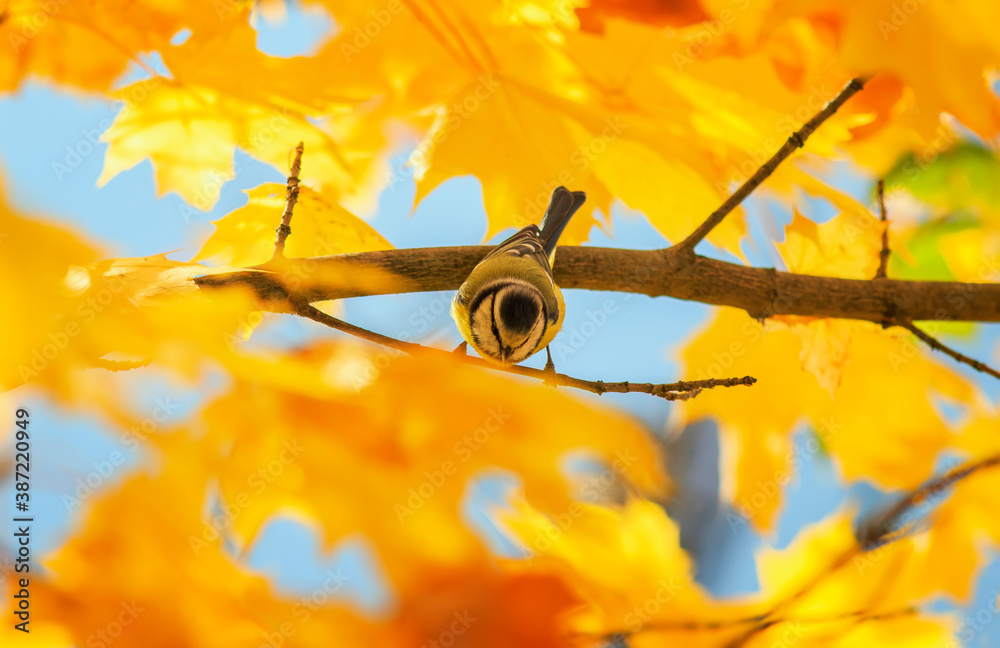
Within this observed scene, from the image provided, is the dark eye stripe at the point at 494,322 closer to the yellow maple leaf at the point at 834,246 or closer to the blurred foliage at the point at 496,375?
the blurred foliage at the point at 496,375

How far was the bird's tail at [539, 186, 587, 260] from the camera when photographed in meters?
1.26

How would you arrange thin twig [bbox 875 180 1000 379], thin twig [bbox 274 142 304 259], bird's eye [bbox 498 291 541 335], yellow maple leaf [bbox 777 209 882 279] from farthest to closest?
bird's eye [bbox 498 291 541 335], yellow maple leaf [bbox 777 209 882 279], thin twig [bbox 875 180 1000 379], thin twig [bbox 274 142 304 259]

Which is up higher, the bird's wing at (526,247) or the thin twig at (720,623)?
the bird's wing at (526,247)

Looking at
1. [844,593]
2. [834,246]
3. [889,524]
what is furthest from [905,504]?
[834,246]

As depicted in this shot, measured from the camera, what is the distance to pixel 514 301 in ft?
4.60

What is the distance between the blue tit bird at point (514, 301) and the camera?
4.57 ft

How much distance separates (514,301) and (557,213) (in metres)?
0.21

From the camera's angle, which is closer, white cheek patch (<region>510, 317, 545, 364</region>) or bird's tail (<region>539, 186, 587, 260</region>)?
bird's tail (<region>539, 186, 587, 260</region>)

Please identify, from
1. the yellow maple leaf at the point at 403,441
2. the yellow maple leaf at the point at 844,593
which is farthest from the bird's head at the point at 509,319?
the yellow maple leaf at the point at 403,441

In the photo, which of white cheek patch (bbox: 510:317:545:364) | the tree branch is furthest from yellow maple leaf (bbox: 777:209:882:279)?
white cheek patch (bbox: 510:317:545:364)

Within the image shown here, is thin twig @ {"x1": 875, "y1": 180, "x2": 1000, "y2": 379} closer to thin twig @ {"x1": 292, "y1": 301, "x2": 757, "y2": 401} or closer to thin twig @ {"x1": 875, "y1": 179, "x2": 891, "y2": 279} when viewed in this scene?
thin twig @ {"x1": 875, "y1": 179, "x2": 891, "y2": 279}

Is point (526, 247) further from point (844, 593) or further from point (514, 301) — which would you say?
point (844, 593)

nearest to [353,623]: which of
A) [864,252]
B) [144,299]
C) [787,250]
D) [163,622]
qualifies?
[163,622]

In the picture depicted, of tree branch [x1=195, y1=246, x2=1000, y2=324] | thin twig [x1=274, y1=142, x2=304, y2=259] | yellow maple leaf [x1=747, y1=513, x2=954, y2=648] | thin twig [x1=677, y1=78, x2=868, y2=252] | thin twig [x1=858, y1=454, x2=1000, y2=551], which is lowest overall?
yellow maple leaf [x1=747, y1=513, x2=954, y2=648]
